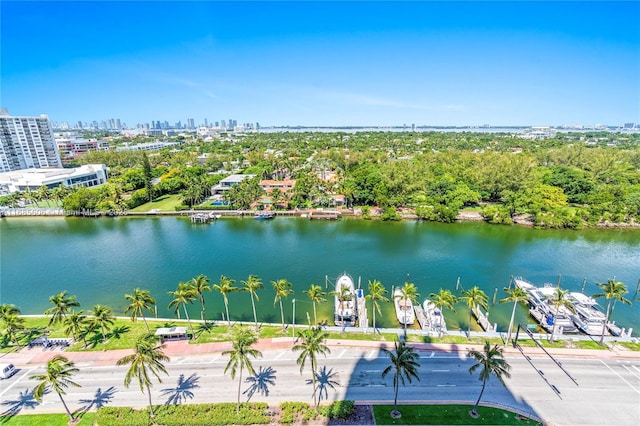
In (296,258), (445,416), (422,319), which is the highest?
(445,416)

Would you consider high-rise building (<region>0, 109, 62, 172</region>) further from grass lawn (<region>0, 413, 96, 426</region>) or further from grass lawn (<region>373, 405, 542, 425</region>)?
grass lawn (<region>373, 405, 542, 425</region>)

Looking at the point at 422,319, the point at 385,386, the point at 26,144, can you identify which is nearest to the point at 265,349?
the point at 385,386

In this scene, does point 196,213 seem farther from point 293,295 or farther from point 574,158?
point 574,158

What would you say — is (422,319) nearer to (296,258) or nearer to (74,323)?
(296,258)

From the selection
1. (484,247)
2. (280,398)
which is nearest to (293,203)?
(484,247)

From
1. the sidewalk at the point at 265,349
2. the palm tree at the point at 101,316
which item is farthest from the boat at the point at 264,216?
the sidewalk at the point at 265,349
